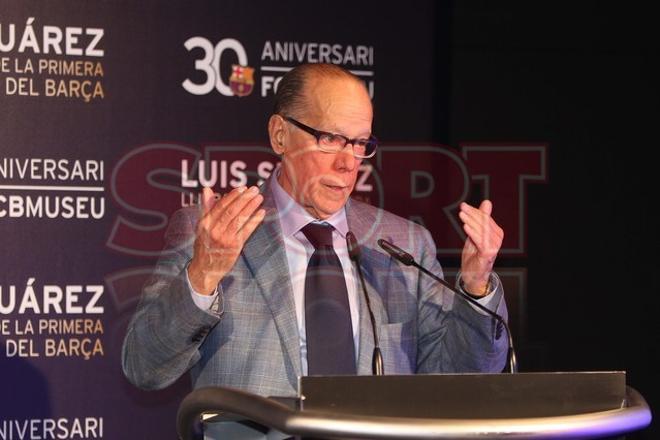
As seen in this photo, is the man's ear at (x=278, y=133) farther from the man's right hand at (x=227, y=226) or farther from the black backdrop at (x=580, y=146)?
the black backdrop at (x=580, y=146)

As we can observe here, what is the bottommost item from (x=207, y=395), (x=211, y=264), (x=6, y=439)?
(x=6, y=439)

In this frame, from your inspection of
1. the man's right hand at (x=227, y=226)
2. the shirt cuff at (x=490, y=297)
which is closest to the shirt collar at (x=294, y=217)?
the shirt cuff at (x=490, y=297)

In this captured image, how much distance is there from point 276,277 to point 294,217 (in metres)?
0.21

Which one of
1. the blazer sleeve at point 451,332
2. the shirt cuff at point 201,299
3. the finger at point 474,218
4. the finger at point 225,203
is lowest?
the blazer sleeve at point 451,332

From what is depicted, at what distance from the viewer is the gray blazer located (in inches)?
87.3

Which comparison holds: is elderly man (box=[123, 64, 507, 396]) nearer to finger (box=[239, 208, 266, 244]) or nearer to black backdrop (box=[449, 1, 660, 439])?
finger (box=[239, 208, 266, 244])

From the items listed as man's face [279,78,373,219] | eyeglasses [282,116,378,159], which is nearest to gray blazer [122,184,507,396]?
man's face [279,78,373,219]

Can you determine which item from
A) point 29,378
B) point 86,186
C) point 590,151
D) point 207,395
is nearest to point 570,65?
point 590,151

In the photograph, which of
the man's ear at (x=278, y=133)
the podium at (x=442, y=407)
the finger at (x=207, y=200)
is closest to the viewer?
the podium at (x=442, y=407)

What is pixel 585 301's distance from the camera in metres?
4.08

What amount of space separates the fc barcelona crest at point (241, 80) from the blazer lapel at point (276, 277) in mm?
1088

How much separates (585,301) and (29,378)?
88.2 inches

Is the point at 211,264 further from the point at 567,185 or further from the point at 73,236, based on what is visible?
the point at 567,185

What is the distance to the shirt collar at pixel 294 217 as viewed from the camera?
8.48ft
